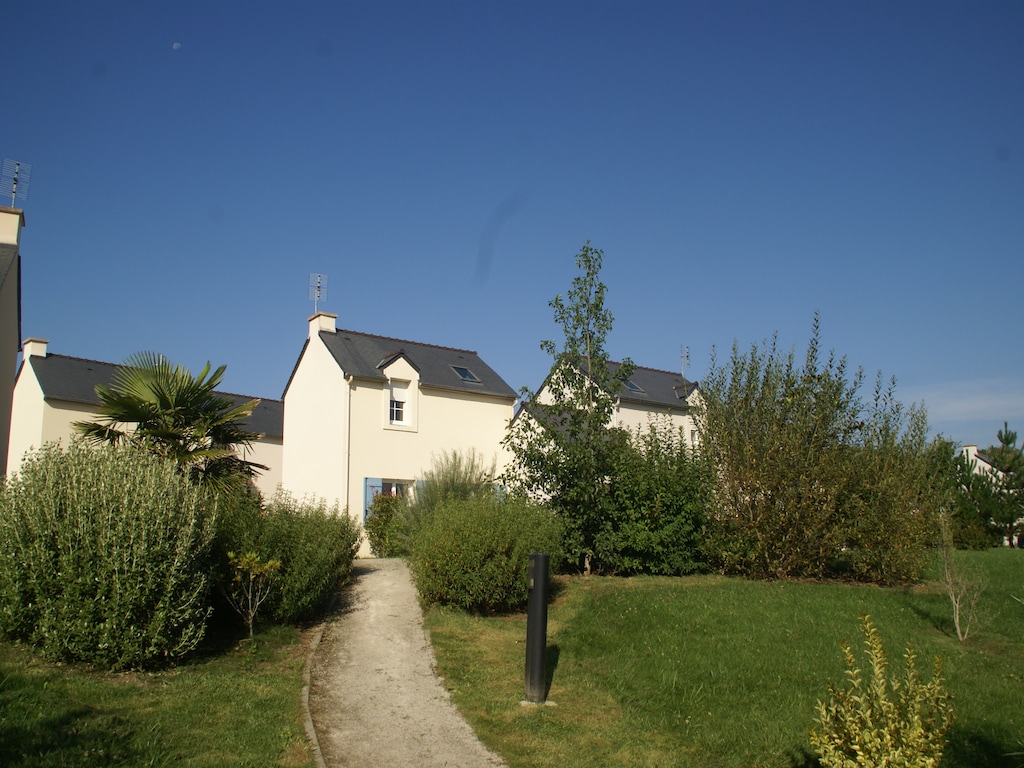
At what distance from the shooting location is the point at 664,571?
49.8ft

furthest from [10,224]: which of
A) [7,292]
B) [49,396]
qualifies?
[49,396]

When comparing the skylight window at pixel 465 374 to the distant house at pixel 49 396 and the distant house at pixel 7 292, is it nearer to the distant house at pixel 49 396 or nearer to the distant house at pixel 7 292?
the distant house at pixel 49 396

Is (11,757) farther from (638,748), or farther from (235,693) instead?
(638,748)

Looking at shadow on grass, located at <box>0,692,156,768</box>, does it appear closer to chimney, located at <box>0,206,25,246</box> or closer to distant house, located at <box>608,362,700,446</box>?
chimney, located at <box>0,206,25,246</box>

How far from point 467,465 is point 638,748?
50.2 ft

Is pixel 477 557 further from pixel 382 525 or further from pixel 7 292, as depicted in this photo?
pixel 7 292

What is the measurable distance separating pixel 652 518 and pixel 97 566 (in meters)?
9.83

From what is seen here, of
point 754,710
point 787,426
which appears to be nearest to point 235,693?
point 754,710

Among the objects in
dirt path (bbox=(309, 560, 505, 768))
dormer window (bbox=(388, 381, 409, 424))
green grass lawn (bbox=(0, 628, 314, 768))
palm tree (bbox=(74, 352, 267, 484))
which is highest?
dormer window (bbox=(388, 381, 409, 424))

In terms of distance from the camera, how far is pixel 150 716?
695 centimetres

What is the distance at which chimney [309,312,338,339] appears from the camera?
25266mm

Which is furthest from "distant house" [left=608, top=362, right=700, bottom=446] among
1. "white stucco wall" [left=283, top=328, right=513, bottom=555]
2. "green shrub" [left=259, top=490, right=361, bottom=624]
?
"green shrub" [left=259, top=490, right=361, bottom=624]

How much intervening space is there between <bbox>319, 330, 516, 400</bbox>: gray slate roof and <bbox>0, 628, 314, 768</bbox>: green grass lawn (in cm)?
1505

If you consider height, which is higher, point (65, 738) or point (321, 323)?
point (321, 323)
